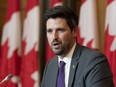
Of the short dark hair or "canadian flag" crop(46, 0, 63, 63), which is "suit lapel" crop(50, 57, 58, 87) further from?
"canadian flag" crop(46, 0, 63, 63)

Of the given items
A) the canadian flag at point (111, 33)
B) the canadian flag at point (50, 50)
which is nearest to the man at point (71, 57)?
the canadian flag at point (111, 33)

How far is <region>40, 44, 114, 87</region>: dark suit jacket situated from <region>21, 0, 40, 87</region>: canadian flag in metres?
1.15

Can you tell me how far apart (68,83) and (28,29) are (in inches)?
57.9

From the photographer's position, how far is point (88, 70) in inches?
66.9

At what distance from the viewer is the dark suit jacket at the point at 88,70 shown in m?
1.65

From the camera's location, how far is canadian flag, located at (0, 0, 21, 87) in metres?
3.21

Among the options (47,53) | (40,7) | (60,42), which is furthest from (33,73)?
(60,42)

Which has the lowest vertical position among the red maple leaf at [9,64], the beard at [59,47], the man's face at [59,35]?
the red maple leaf at [9,64]

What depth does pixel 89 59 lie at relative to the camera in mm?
1755

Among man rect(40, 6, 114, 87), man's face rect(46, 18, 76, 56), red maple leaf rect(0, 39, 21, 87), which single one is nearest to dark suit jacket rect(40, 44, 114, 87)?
man rect(40, 6, 114, 87)

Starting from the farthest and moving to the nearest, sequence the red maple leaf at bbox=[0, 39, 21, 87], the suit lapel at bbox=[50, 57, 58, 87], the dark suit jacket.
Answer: the red maple leaf at bbox=[0, 39, 21, 87] < the suit lapel at bbox=[50, 57, 58, 87] < the dark suit jacket

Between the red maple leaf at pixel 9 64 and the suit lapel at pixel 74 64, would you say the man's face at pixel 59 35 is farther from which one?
the red maple leaf at pixel 9 64

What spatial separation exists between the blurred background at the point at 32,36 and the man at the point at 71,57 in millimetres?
943

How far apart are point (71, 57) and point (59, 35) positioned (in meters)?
0.18
